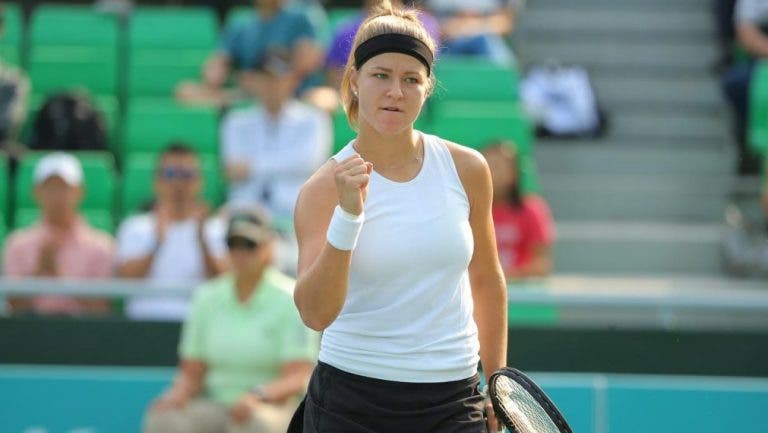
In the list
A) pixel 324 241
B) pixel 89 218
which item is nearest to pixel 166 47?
pixel 89 218

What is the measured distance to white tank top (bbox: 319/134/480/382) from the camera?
10.6ft

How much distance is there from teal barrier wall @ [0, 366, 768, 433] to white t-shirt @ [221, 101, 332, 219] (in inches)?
59.9

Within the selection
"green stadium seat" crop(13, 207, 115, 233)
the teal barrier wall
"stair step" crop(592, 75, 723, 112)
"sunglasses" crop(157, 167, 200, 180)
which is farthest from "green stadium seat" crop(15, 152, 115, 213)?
"stair step" crop(592, 75, 723, 112)

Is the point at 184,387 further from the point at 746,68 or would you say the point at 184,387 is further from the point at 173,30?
the point at 746,68

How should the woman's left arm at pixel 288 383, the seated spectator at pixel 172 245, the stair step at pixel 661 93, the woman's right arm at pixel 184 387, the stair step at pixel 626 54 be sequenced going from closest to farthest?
1. the woman's left arm at pixel 288 383
2. the woman's right arm at pixel 184 387
3. the seated spectator at pixel 172 245
4. the stair step at pixel 661 93
5. the stair step at pixel 626 54

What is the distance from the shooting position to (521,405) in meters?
3.31

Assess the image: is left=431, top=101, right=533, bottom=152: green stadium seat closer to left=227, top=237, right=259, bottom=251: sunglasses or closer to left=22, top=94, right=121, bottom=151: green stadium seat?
left=22, top=94, right=121, bottom=151: green stadium seat

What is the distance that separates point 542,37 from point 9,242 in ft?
15.3

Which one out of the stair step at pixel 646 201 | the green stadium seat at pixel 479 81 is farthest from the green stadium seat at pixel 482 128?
the stair step at pixel 646 201

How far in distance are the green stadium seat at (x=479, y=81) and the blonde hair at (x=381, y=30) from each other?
5.26 m

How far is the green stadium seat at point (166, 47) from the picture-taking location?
905cm

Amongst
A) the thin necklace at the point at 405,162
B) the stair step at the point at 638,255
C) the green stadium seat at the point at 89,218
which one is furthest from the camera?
the stair step at the point at 638,255

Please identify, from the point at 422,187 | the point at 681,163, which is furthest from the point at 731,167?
the point at 422,187

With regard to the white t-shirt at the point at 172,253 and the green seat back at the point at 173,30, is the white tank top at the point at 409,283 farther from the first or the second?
the green seat back at the point at 173,30
